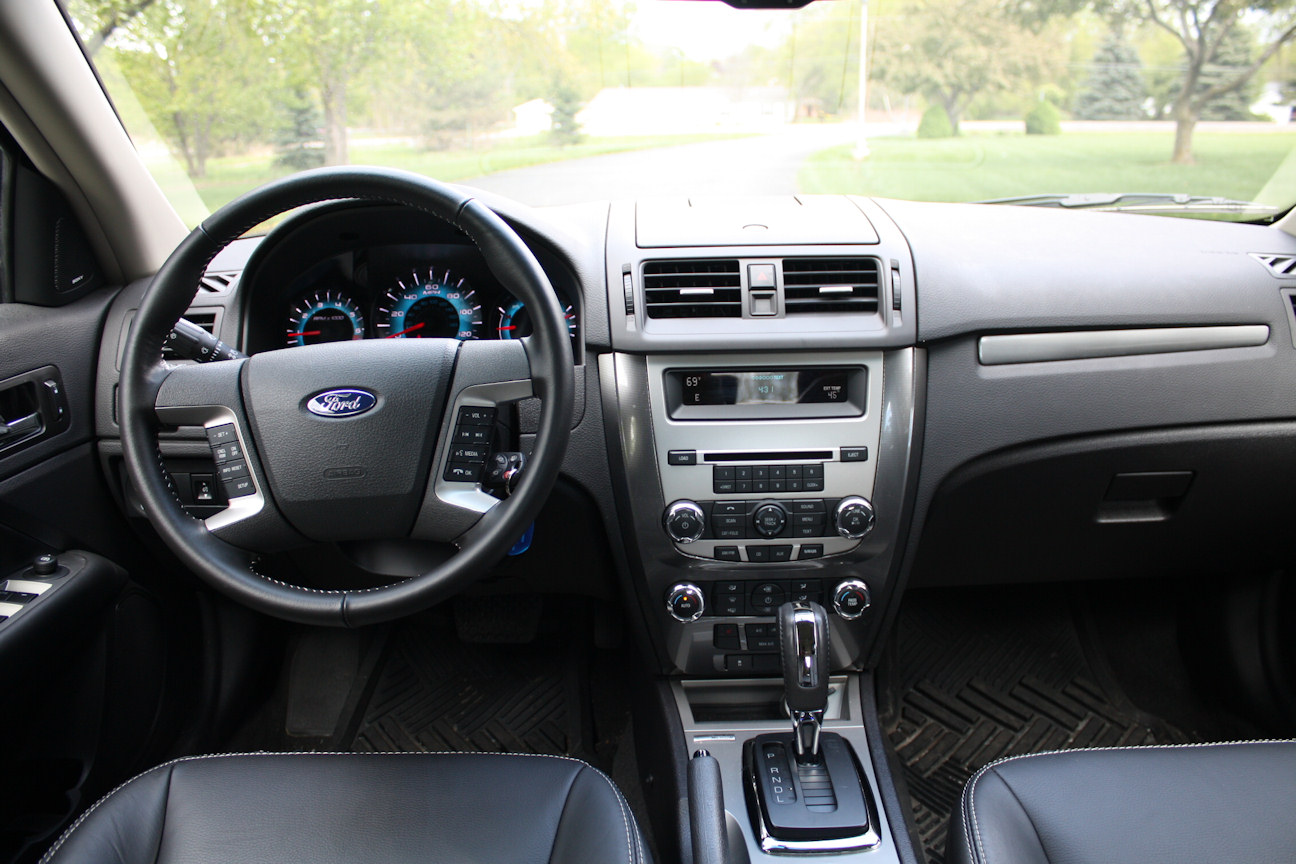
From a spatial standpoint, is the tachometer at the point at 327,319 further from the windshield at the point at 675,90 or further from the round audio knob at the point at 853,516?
the round audio knob at the point at 853,516

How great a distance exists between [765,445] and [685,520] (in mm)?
214

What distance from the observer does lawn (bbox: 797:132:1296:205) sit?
195cm

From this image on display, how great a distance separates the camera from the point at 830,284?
1669mm

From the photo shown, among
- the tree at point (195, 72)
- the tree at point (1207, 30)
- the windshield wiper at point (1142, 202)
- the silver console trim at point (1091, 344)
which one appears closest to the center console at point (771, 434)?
the silver console trim at point (1091, 344)

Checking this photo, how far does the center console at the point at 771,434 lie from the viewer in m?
1.65

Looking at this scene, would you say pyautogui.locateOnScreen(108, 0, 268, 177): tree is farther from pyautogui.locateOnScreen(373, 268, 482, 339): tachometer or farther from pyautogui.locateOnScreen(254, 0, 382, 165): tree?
pyautogui.locateOnScreen(373, 268, 482, 339): tachometer

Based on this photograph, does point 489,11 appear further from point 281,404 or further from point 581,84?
point 281,404

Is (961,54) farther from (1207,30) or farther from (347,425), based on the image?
(347,425)

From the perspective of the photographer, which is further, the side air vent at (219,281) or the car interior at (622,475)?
the side air vent at (219,281)

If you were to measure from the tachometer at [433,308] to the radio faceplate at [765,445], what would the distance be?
1.34 feet

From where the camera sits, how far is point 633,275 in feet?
5.45

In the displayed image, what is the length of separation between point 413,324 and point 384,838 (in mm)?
974

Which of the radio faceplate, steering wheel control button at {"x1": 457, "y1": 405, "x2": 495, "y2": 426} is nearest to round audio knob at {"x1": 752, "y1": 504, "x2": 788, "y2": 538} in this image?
the radio faceplate

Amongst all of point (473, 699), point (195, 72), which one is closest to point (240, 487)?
point (195, 72)
